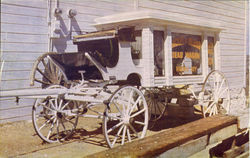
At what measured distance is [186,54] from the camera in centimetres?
639

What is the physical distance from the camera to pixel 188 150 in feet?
10.6

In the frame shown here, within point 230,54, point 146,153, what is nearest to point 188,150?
point 146,153

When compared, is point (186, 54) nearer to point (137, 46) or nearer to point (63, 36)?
point (137, 46)

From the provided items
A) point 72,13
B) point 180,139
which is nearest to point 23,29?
point 72,13

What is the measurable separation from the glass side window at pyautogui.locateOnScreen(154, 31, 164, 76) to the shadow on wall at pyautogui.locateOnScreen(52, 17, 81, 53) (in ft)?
8.81

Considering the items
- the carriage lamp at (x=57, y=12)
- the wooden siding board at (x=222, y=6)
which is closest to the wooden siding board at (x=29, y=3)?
the carriage lamp at (x=57, y=12)

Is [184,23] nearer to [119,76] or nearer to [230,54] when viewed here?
[119,76]

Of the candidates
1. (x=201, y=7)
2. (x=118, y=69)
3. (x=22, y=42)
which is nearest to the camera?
(x=118, y=69)

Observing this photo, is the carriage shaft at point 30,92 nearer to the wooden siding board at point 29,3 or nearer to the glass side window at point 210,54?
the wooden siding board at point 29,3

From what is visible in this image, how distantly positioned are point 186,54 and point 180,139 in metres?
3.57

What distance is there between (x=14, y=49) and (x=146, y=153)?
15.9 feet

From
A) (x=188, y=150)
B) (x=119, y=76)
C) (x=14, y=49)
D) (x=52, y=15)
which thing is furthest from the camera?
(x=52, y=15)

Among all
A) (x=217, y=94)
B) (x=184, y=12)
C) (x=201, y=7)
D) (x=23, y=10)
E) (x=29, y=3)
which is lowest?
(x=217, y=94)

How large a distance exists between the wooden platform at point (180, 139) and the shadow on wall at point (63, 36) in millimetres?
4369
